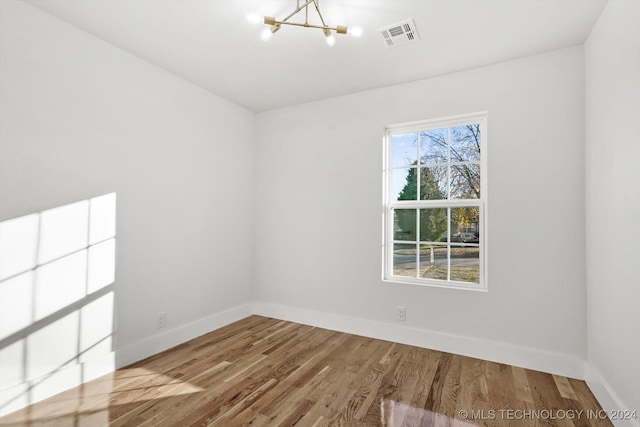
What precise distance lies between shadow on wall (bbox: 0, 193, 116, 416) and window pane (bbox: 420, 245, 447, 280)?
294 centimetres

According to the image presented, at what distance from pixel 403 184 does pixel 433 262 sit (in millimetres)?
897

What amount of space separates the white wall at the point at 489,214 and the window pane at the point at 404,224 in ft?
0.67

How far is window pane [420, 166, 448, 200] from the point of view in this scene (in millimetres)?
3250

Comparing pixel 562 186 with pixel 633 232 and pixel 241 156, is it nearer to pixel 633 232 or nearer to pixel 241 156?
pixel 633 232

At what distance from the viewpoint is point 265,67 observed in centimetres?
307

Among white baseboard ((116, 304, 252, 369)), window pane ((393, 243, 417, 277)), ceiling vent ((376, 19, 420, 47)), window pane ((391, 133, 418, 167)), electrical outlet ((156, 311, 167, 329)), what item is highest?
ceiling vent ((376, 19, 420, 47))

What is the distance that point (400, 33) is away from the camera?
2.47 m

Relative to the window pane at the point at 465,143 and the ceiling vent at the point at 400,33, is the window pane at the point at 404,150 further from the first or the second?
the ceiling vent at the point at 400,33

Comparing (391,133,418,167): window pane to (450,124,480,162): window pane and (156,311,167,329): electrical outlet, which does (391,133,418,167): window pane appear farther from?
(156,311,167,329): electrical outlet

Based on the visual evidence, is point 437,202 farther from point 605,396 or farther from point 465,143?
point 605,396

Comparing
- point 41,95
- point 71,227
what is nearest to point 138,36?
point 41,95

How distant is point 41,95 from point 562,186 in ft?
13.5

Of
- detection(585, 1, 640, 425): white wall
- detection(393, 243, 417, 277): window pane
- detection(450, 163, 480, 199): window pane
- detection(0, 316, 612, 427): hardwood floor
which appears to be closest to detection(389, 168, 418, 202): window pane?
detection(450, 163, 480, 199): window pane

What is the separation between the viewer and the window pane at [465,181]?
3.11 metres
